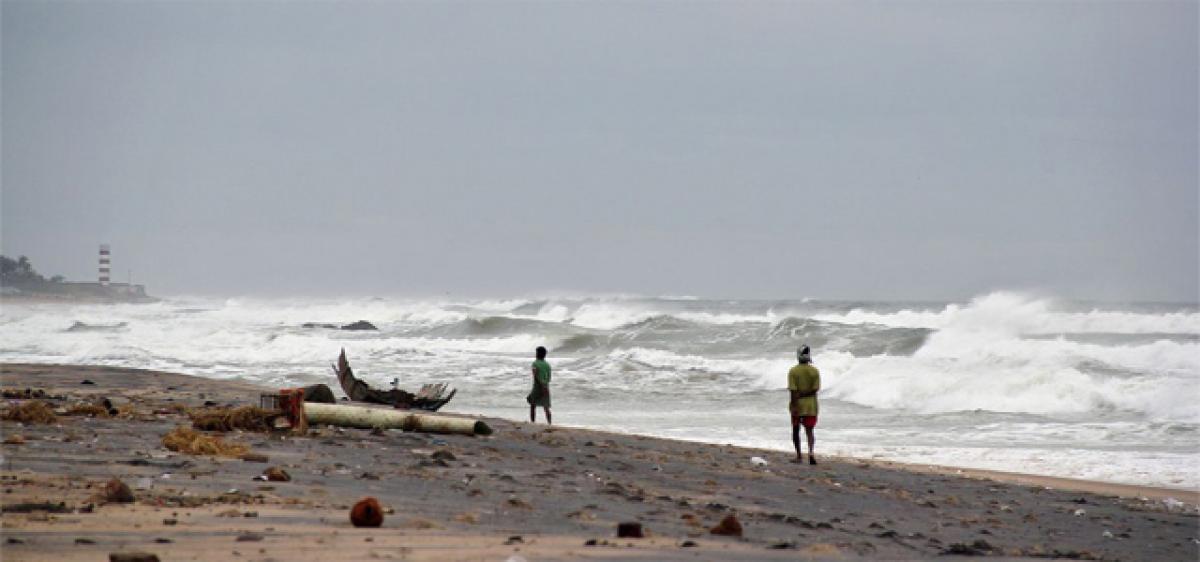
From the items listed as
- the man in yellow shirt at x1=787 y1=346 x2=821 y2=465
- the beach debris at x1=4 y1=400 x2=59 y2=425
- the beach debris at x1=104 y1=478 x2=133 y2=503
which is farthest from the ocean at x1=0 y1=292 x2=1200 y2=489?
the beach debris at x1=104 y1=478 x2=133 y2=503

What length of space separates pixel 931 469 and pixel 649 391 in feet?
40.4

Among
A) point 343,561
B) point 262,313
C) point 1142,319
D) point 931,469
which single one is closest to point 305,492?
point 343,561

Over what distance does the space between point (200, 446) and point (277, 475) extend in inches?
54.3

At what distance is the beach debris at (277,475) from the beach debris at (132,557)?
2.76 metres

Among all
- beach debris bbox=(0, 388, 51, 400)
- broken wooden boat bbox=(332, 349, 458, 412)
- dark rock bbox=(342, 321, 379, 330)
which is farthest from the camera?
dark rock bbox=(342, 321, 379, 330)

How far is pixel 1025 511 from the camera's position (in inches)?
467

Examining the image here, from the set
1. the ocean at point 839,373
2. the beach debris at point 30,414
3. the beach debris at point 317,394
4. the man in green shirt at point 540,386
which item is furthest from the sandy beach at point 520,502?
the ocean at point 839,373

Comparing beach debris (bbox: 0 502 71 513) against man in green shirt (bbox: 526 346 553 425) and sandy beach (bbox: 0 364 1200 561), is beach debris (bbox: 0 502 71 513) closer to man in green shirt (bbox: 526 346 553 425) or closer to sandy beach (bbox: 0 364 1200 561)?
sandy beach (bbox: 0 364 1200 561)

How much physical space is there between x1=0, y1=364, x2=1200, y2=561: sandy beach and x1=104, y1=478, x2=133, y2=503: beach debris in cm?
10

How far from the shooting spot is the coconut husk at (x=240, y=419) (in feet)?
37.4

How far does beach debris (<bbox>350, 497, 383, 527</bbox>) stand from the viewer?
711cm

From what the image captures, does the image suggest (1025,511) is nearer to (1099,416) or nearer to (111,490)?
(111,490)

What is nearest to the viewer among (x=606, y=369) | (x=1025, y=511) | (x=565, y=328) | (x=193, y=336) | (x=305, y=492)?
(x=305, y=492)

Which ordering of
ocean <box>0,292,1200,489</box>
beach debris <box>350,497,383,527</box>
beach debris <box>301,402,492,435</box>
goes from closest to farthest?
beach debris <box>350,497,383,527</box> → beach debris <box>301,402,492,435</box> → ocean <box>0,292,1200,489</box>
